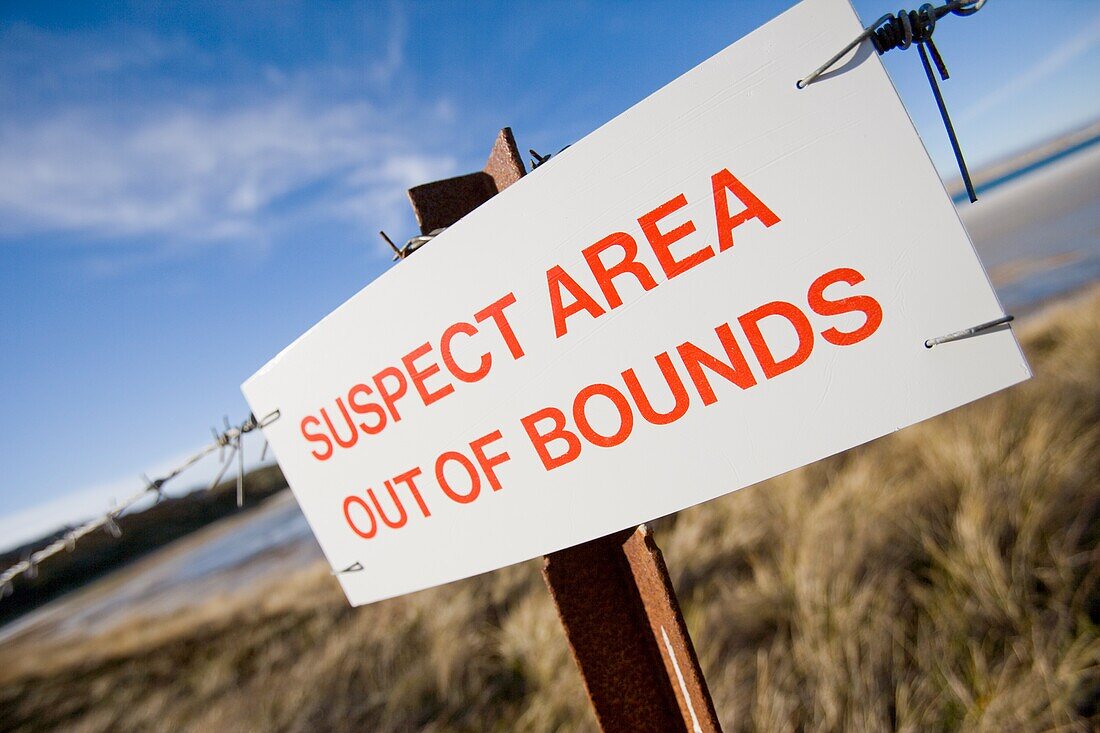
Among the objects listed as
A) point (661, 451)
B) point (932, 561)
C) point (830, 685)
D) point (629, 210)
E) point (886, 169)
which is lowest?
point (932, 561)

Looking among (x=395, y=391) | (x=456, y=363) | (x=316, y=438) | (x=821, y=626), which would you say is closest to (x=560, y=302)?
(x=456, y=363)

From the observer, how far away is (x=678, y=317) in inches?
28.1

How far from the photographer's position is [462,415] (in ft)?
2.81

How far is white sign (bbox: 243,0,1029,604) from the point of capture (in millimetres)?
635

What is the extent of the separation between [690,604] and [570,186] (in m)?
2.40

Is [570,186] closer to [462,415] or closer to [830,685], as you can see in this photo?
[462,415]

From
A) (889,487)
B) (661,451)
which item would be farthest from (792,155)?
(889,487)

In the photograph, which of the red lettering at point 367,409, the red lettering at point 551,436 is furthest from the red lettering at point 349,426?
the red lettering at point 551,436

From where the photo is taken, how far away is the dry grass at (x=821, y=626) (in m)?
1.67

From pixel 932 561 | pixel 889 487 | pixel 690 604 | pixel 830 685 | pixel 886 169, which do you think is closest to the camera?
pixel 886 169

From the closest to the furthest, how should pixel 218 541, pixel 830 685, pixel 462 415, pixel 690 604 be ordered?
pixel 462 415 < pixel 830 685 < pixel 690 604 < pixel 218 541

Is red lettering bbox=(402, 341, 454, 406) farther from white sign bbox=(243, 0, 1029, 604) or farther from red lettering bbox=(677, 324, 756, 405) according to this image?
red lettering bbox=(677, 324, 756, 405)

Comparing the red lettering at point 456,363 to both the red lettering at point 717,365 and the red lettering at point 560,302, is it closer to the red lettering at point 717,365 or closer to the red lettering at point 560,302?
the red lettering at point 560,302

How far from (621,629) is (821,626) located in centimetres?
160
